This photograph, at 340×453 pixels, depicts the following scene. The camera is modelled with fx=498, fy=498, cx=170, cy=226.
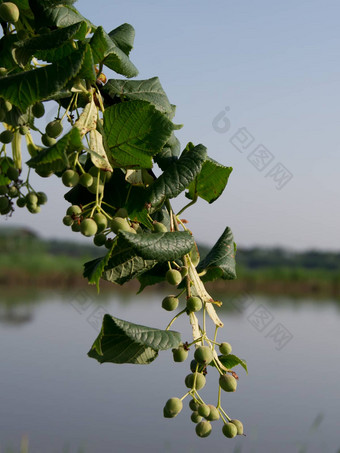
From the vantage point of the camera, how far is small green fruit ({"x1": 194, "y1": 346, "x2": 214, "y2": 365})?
0.64 m

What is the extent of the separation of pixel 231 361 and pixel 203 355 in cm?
9

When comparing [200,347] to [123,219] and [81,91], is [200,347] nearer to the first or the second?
[123,219]

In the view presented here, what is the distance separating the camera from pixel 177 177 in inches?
26.5

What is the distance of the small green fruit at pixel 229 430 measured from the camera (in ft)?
2.27

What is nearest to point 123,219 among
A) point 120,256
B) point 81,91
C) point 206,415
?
point 120,256

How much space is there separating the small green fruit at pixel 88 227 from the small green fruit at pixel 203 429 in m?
0.31

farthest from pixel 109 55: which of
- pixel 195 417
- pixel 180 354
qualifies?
pixel 195 417

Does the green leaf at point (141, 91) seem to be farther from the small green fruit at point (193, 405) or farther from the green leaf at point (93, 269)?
the small green fruit at point (193, 405)

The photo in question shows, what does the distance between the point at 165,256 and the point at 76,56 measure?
10.4 inches

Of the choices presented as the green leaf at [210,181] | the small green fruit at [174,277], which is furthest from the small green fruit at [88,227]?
the green leaf at [210,181]

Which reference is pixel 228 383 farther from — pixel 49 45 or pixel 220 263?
pixel 49 45

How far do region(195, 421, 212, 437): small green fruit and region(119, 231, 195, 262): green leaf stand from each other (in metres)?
0.25

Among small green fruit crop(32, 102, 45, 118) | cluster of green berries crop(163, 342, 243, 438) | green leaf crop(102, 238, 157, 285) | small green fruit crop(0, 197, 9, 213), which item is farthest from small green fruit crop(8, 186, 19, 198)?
cluster of green berries crop(163, 342, 243, 438)

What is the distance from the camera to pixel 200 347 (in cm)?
65
